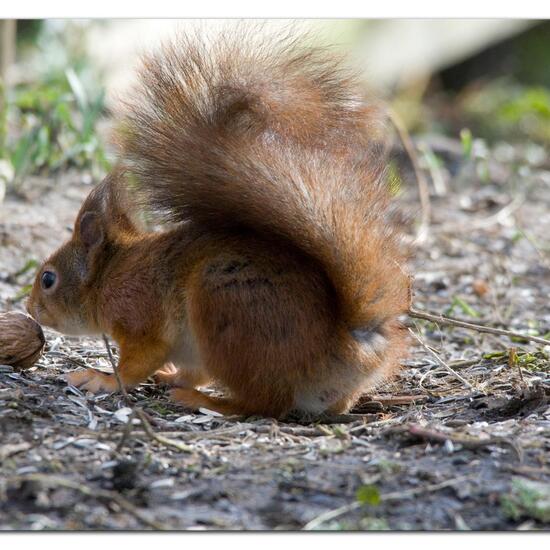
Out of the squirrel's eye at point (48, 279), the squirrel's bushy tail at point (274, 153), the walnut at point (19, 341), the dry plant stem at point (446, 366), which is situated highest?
the squirrel's bushy tail at point (274, 153)

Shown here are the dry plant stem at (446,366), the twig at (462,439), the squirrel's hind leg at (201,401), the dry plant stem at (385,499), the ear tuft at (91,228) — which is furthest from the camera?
the ear tuft at (91,228)

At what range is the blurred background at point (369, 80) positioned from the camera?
631cm

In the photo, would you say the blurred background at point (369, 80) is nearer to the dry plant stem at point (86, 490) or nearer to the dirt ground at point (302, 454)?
the dirt ground at point (302, 454)

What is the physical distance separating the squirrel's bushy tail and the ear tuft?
0.42 m

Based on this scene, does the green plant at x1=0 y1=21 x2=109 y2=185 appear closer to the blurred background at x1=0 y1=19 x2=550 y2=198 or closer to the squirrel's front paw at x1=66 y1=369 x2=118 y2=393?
the blurred background at x1=0 y1=19 x2=550 y2=198

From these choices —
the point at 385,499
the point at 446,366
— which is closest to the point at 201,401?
the point at 446,366

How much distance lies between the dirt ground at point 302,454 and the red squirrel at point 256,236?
8.4 inches

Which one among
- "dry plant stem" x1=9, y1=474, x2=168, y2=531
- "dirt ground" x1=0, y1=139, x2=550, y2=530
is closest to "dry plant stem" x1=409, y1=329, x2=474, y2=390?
"dirt ground" x1=0, y1=139, x2=550, y2=530

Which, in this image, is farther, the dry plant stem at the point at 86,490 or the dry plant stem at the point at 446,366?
the dry plant stem at the point at 446,366

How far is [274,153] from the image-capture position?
3602mm

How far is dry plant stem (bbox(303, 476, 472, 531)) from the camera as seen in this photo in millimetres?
2648

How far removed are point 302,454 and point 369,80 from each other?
5.60ft

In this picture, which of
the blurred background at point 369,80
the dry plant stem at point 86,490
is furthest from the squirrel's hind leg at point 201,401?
the blurred background at point 369,80

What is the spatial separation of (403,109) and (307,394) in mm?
7812
